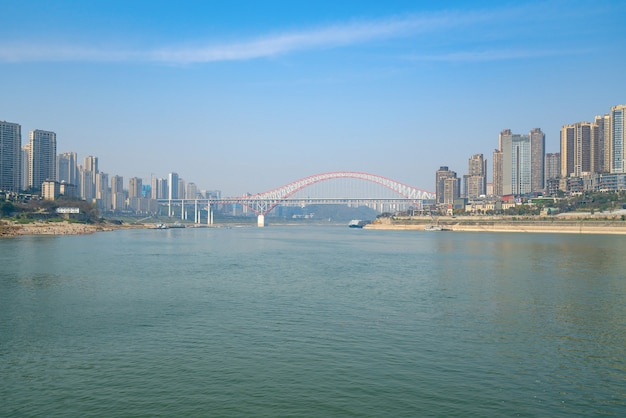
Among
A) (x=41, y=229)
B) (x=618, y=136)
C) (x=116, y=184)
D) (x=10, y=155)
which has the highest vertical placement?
(x=618, y=136)

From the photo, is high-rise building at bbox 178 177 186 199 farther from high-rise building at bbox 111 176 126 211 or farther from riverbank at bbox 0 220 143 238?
riverbank at bbox 0 220 143 238

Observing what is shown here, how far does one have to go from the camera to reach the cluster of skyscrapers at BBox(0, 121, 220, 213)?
317ft

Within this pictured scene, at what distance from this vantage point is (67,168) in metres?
138

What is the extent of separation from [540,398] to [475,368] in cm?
134

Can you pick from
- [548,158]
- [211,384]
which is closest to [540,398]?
[211,384]

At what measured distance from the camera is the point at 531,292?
16.5 metres

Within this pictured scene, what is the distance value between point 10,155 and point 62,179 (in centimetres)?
3960

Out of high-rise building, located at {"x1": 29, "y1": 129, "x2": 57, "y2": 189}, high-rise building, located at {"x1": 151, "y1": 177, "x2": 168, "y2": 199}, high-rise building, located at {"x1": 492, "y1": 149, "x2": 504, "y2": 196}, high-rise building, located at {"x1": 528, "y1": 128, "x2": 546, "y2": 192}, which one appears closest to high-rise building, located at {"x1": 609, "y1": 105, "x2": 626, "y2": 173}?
high-rise building, located at {"x1": 528, "y1": 128, "x2": 546, "y2": 192}

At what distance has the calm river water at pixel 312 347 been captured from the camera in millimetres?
7320

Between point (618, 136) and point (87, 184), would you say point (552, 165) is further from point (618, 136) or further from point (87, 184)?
point (87, 184)

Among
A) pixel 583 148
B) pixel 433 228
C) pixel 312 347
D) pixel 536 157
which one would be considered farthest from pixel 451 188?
pixel 312 347

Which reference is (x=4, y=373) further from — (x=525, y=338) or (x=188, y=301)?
(x=525, y=338)

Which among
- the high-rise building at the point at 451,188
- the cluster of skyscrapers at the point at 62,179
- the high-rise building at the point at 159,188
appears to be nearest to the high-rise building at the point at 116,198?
the cluster of skyscrapers at the point at 62,179

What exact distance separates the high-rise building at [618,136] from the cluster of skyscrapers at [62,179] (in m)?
94.4
